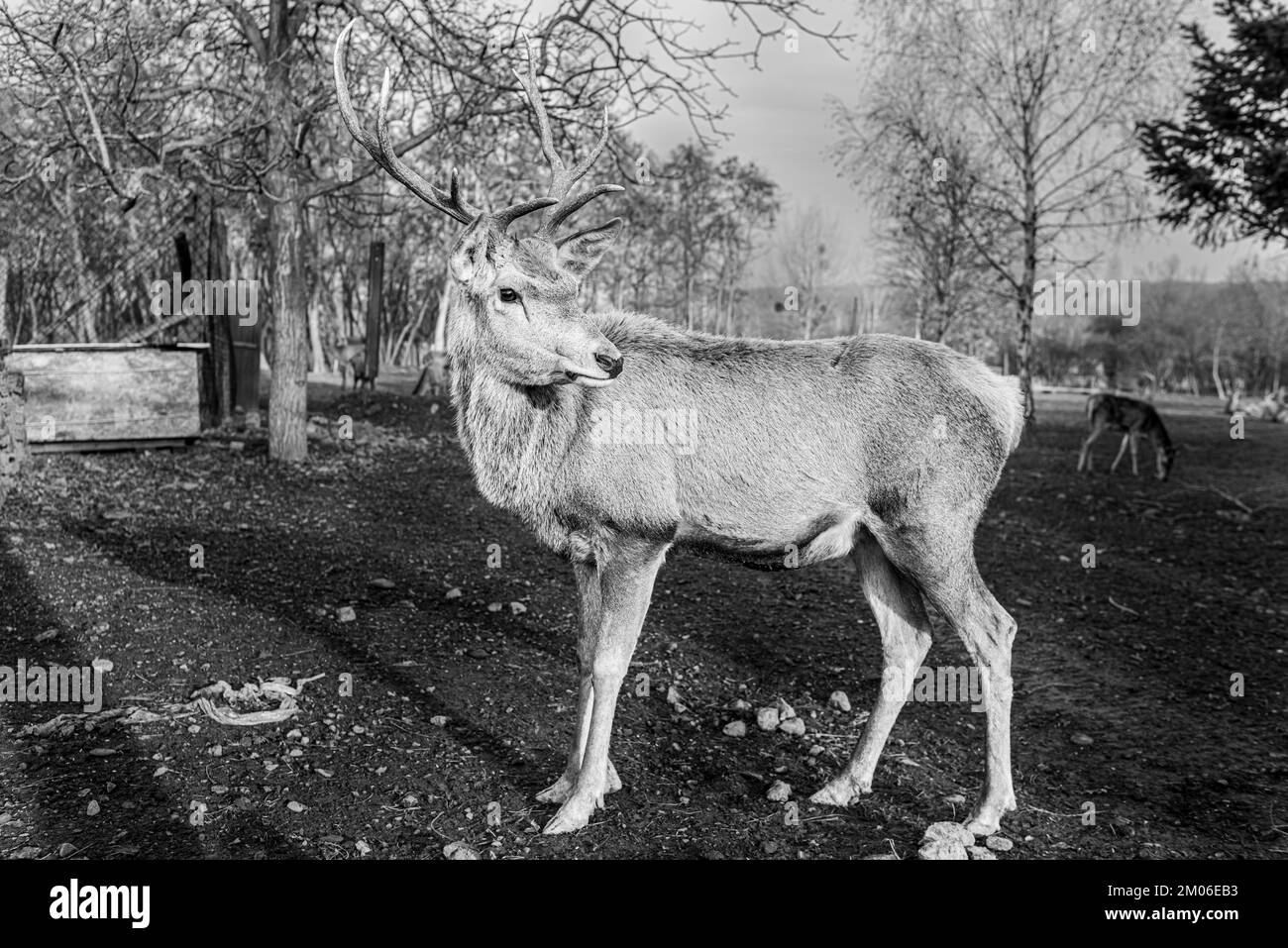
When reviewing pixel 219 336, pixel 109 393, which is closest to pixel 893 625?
pixel 109 393

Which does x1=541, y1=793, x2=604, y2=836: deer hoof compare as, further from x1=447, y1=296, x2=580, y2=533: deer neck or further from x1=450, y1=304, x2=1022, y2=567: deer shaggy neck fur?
x1=447, y1=296, x2=580, y2=533: deer neck

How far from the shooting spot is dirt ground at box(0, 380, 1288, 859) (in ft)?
14.2

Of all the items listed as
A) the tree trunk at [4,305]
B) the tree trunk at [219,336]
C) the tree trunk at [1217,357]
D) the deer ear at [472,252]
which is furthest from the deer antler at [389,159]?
the tree trunk at [1217,357]

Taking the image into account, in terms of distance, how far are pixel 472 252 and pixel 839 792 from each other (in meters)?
3.12

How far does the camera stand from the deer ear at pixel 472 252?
4.49 m

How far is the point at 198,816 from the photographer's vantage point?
4.24 m

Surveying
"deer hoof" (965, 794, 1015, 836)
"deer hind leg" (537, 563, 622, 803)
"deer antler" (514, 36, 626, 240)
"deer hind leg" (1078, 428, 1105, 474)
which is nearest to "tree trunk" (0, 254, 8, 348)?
"deer antler" (514, 36, 626, 240)

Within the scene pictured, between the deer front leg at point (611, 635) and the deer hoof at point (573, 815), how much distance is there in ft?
0.12

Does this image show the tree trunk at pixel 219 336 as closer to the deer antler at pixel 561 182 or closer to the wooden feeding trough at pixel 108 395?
the wooden feeding trough at pixel 108 395

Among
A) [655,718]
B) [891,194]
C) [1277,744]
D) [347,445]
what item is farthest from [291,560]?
[891,194]

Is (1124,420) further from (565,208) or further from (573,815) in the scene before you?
(573,815)

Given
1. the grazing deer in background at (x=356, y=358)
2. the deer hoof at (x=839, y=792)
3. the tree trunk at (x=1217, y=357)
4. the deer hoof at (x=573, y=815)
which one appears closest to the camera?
the deer hoof at (x=573, y=815)

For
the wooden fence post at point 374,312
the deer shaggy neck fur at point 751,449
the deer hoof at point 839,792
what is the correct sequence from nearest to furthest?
the deer shaggy neck fur at point 751,449, the deer hoof at point 839,792, the wooden fence post at point 374,312

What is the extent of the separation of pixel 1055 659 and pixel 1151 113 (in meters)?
19.4
